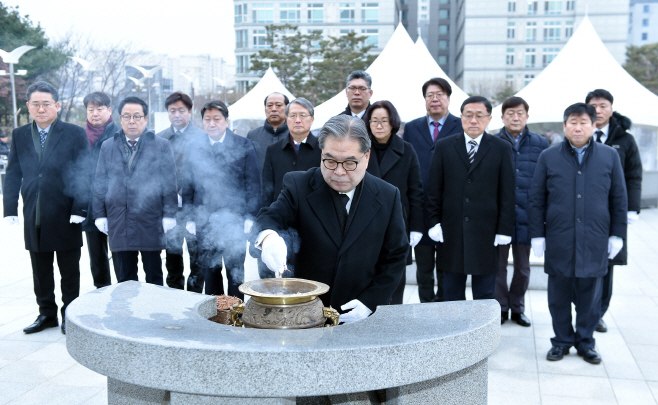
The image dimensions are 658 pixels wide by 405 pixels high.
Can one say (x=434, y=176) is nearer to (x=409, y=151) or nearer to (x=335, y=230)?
(x=409, y=151)

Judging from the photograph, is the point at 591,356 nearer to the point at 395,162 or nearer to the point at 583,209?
the point at 583,209

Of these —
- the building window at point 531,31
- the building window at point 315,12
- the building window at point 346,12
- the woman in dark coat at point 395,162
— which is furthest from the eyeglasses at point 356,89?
the building window at point 531,31

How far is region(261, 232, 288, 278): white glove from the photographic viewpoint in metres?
2.30

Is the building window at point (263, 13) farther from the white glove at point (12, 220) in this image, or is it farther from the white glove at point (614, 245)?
the white glove at point (614, 245)

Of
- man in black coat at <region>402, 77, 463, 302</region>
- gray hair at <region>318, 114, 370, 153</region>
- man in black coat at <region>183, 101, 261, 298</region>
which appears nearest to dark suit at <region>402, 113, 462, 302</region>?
man in black coat at <region>402, 77, 463, 302</region>

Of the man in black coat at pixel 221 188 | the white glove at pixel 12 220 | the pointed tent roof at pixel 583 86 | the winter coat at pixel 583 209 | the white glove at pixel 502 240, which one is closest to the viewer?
the winter coat at pixel 583 209

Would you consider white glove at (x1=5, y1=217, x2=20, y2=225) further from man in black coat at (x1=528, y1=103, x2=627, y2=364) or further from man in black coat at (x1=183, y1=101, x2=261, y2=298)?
man in black coat at (x1=528, y1=103, x2=627, y2=364)

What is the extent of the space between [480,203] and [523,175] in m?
0.91

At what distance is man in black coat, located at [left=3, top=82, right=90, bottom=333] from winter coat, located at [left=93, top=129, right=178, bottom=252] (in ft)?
0.83

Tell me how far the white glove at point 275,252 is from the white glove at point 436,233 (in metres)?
2.12

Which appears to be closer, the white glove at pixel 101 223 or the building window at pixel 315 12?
the white glove at pixel 101 223

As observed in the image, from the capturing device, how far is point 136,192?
14.3 ft

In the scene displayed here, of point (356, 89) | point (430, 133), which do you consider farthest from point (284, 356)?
point (430, 133)

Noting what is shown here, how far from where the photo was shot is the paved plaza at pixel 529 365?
3.32 metres
